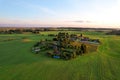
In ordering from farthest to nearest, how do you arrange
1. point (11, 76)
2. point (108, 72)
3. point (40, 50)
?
point (40, 50) → point (108, 72) → point (11, 76)

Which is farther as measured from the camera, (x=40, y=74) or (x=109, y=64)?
(x=109, y=64)

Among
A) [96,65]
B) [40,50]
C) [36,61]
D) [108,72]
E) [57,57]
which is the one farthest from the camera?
[40,50]

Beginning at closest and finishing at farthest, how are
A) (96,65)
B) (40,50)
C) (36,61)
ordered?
1. (96,65)
2. (36,61)
3. (40,50)

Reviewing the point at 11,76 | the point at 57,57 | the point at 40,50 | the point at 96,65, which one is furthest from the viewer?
the point at 40,50

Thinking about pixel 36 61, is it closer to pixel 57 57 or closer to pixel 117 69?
pixel 57 57

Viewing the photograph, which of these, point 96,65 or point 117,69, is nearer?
point 117,69

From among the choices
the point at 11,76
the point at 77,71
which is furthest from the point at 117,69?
the point at 11,76

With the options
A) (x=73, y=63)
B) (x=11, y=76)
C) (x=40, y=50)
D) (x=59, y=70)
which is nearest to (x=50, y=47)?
(x=40, y=50)

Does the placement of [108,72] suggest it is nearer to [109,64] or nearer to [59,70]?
[109,64]

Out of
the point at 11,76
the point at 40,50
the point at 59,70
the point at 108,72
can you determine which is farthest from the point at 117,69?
the point at 40,50
